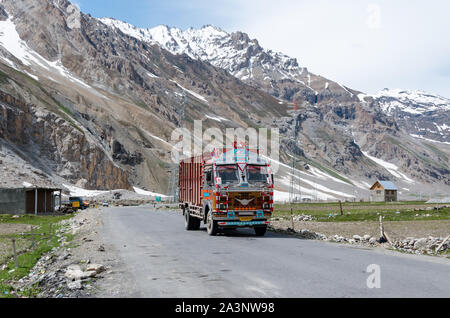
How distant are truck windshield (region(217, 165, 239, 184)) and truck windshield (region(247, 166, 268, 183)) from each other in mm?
627

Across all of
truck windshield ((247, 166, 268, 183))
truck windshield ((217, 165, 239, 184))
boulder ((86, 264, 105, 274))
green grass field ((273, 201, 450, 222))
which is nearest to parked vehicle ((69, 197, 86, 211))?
green grass field ((273, 201, 450, 222))

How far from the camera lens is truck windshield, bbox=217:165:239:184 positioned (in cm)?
2025

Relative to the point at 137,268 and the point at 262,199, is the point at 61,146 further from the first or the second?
the point at 137,268

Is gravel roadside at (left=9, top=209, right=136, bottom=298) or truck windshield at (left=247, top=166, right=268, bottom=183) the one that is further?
truck windshield at (left=247, top=166, right=268, bottom=183)

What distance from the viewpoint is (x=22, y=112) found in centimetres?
9644

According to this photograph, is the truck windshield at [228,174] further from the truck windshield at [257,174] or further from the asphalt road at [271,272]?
the asphalt road at [271,272]

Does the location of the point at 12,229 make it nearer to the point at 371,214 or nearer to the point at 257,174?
the point at 257,174

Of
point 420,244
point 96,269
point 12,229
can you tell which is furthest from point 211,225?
point 12,229

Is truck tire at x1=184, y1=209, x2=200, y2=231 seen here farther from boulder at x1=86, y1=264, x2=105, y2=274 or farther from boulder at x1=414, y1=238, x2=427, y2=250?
boulder at x1=86, y1=264, x2=105, y2=274

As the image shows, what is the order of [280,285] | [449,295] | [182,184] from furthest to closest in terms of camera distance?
[182,184]
[280,285]
[449,295]

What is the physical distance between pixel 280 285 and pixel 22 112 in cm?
9839

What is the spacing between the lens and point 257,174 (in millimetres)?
21000

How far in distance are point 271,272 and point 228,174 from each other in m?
9.95
